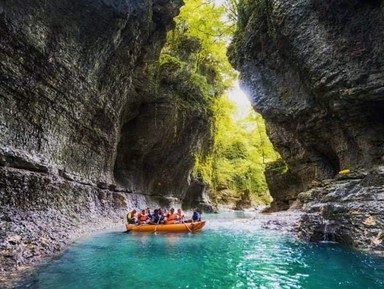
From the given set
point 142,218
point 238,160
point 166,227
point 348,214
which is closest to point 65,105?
point 142,218

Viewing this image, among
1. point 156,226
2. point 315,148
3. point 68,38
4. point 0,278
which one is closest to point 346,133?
point 315,148

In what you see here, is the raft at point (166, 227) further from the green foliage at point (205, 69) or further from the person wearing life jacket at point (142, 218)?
the green foliage at point (205, 69)

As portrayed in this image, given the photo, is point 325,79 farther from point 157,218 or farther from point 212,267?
point 157,218

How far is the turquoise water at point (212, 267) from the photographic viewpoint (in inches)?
223

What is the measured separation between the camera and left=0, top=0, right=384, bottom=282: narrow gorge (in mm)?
8555

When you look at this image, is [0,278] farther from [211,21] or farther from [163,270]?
[211,21]

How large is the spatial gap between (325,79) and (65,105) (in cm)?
968

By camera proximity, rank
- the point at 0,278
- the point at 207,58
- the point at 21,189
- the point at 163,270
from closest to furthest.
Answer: the point at 0,278
the point at 163,270
the point at 21,189
the point at 207,58

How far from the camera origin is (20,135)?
9.12m

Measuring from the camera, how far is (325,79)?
1100cm

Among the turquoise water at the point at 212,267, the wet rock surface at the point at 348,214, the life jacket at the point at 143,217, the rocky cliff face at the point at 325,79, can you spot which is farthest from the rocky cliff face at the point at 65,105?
the wet rock surface at the point at 348,214

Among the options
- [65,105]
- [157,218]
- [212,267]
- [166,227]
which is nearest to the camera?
[212,267]

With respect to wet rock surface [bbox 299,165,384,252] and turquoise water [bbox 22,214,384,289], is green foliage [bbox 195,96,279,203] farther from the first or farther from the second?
turquoise water [bbox 22,214,384,289]

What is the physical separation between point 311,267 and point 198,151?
63.5 feet
